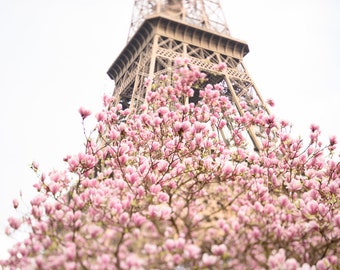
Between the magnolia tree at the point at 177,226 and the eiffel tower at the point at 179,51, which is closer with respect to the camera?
the magnolia tree at the point at 177,226

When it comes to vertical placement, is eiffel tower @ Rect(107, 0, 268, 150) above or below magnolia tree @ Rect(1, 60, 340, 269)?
above

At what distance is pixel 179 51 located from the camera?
679 inches

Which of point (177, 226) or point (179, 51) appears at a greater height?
point (179, 51)

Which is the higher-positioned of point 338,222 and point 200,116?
point 200,116

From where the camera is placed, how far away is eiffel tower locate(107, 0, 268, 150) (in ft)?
53.0

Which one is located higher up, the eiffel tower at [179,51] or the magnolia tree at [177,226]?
the eiffel tower at [179,51]

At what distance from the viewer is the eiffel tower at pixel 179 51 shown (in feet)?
53.0

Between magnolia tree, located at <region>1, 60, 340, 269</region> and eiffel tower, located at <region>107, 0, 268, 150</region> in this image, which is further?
eiffel tower, located at <region>107, 0, 268, 150</region>

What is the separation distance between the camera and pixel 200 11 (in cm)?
2088

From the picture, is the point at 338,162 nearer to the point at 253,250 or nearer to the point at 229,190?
the point at 229,190

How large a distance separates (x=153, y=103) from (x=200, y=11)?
671 inches

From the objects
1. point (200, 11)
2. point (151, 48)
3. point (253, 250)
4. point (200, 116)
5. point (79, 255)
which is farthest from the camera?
point (200, 11)

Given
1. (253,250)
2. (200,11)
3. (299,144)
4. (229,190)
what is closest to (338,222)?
(253,250)

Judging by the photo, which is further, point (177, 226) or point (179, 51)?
point (179, 51)
